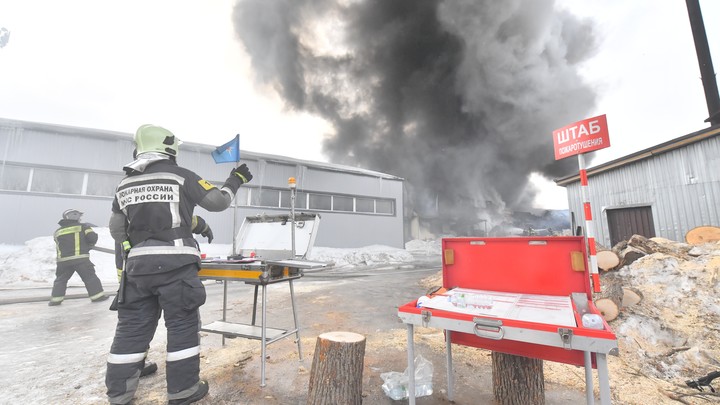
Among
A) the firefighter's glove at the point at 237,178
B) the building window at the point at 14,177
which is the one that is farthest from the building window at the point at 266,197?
the firefighter's glove at the point at 237,178

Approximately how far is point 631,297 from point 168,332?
5143 millimetres

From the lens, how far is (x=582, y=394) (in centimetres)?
239

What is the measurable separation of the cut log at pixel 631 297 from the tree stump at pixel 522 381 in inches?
102

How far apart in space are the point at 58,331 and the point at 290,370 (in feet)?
12.2

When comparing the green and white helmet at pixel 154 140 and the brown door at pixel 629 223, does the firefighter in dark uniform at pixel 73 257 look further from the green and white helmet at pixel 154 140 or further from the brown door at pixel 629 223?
the brown door at pixel 629 223


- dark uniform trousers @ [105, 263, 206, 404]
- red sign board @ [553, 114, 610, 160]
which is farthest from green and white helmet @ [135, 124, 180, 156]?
red sign board @ [553, 114, 610, 160]

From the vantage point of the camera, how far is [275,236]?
357 cm

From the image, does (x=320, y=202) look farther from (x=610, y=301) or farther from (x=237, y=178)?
(x=610, y=301)

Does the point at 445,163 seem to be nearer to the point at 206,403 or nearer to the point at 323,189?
Result: the point at 323,189

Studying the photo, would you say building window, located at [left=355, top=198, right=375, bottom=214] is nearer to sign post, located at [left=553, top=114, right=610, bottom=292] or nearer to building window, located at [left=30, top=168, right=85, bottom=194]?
building window, located at [left=30, top=168, right=85, bottom=194]

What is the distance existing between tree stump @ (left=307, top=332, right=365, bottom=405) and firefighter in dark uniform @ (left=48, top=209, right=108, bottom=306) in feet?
20.1

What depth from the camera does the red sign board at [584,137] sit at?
12.3ft

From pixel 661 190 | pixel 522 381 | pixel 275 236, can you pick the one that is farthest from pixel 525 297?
pixel 661 190

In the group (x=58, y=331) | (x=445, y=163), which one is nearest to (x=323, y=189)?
(x=58, y=331)
